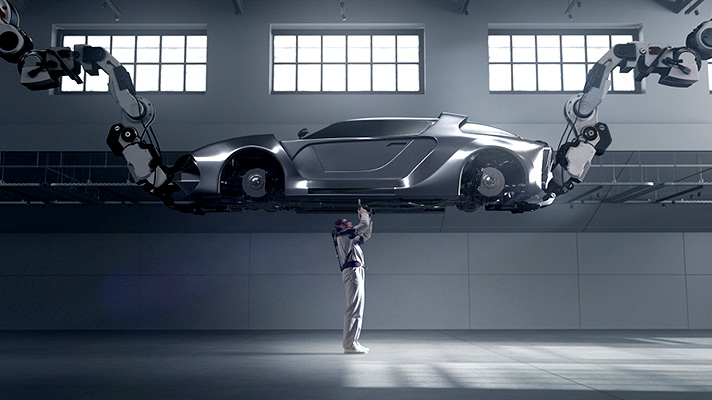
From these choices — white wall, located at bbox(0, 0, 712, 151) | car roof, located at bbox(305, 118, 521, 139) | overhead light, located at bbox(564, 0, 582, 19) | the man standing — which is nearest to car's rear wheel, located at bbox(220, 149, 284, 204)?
car roof, located at bbox(305, 118, 521, 139)

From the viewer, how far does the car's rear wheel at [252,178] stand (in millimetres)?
7008

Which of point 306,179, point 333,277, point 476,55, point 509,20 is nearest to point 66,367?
point 306,179

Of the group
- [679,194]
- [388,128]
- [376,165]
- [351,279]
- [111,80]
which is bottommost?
[351,279]

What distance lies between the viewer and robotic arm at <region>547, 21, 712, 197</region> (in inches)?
291

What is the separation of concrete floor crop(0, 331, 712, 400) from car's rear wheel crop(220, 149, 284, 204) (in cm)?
184

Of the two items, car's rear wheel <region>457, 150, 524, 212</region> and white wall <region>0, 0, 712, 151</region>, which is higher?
white wall <region>0, 0, 712, 151</region>

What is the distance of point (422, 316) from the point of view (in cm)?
1459

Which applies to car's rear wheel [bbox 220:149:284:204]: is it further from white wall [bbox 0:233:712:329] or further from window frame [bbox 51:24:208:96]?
white wall [bbox 0:233:712:329]

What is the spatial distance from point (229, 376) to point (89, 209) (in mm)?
9902

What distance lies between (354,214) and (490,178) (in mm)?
6724

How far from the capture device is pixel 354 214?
13.4 meters

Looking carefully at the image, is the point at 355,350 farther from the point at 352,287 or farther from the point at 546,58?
the point at 546,58

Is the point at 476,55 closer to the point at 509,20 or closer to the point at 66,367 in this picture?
the point at 509,20

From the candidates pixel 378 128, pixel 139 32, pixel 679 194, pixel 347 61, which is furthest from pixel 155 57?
pixel 679 194
